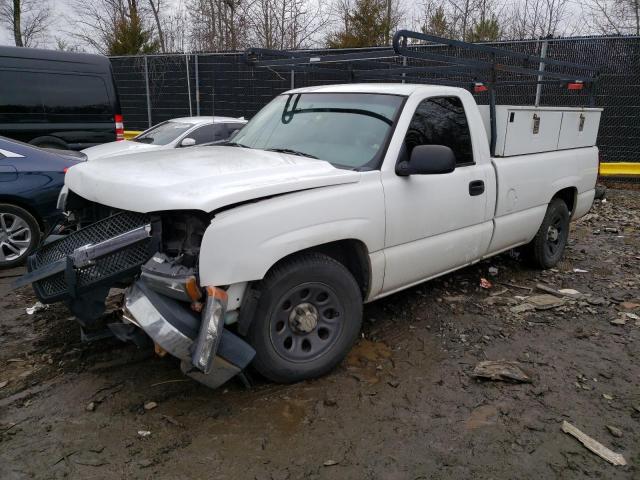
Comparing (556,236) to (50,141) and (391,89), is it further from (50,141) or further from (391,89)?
(50,141)

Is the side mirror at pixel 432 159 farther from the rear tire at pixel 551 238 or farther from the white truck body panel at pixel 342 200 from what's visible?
the rear tire at pixel 551 238

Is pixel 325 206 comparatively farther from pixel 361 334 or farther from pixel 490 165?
pixel 490 165

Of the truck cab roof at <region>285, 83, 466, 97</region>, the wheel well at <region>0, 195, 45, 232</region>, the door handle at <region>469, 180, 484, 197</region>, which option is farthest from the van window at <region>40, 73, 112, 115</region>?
the door handle at <region>469, 180, 484, 197</region>

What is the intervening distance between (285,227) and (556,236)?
4003mm

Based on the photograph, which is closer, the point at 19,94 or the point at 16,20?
the point at 19,94

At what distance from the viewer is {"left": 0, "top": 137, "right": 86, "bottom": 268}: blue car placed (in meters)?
5.25

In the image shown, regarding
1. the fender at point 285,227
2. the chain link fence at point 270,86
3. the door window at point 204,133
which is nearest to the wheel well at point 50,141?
the door window at point 204,133

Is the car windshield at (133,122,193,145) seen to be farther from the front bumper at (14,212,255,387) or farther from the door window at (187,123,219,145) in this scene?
the front bumper at (14,212,255,387)

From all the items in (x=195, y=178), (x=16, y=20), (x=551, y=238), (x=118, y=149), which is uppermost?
(x=16, y=20)

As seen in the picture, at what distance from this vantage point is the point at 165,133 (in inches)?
355

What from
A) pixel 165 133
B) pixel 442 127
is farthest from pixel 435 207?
pixel 165 133

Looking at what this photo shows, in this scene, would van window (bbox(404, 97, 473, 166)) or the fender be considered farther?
van window (bbox(404, 97, 473, 166))

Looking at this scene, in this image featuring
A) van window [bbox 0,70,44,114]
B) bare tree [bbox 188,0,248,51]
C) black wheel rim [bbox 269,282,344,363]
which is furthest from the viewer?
bare tree [bbox 188,0,248,51]

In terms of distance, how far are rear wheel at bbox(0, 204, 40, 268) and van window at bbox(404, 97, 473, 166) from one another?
4.06 m
